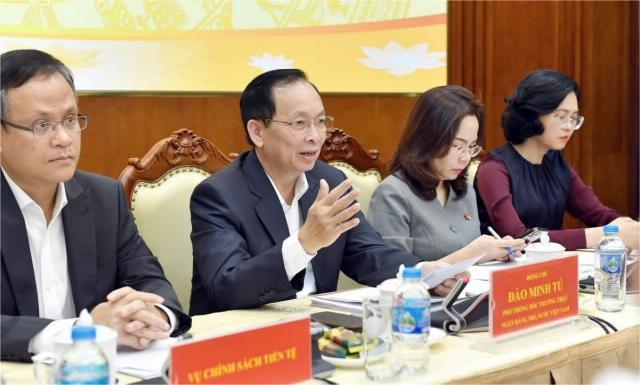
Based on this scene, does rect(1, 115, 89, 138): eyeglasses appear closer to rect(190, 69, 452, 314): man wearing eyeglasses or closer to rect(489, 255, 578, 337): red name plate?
rect(190, 69, 452, 314): man wearing eyeglasses

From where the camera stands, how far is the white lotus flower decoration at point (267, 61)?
4.12 metres

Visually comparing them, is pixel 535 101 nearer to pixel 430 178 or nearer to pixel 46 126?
pixel 430 178

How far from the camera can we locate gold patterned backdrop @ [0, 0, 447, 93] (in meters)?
3.65

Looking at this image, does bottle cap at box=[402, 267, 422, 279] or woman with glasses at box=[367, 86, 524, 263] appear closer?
bottle cap at box=[402, 267, 422, 279]

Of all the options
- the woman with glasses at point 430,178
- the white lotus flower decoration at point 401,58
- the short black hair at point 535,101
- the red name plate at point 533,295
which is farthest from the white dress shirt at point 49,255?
the white lotus flower decoration at point 401,58

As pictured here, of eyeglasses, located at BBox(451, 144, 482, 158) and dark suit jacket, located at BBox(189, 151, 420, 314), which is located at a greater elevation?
eyeglasses, located at BBox(451, 144, 482, 158)

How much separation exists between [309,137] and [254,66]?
174cm

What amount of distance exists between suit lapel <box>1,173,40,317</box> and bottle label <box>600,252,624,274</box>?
1338mm

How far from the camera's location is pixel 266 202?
2.40 meters

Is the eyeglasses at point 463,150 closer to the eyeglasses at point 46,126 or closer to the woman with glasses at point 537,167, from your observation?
the woman with glasses at point 537,167

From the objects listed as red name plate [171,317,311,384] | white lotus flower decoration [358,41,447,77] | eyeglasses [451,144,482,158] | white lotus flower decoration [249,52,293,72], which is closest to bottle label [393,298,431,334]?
red name plate [171,317,311,384]

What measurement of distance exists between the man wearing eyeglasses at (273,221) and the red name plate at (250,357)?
60 cm

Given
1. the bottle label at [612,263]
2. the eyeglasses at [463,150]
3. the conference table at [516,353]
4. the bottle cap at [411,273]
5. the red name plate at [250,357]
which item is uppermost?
the eyeglasses at [463,150]

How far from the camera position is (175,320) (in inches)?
73.7
